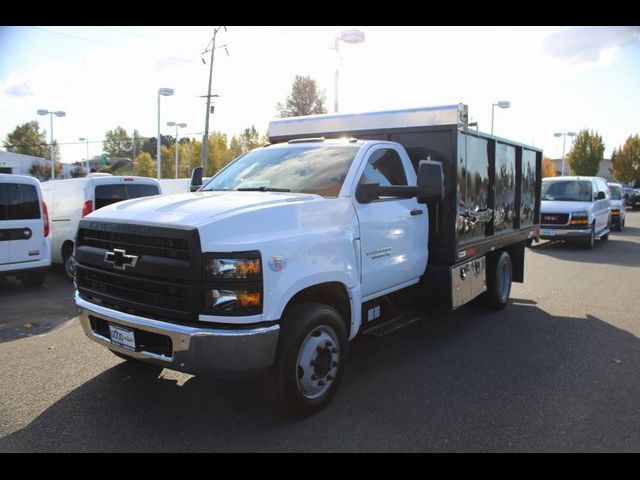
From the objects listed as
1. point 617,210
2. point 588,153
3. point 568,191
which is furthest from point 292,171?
point 588,153

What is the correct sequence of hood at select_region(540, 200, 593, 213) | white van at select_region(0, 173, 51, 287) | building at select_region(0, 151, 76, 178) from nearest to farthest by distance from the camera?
white van at select_region(0, 173, 51, 287) → hood at select_region(540, 200, 593, 213) → building at select_region(0, 151, 76, 178)

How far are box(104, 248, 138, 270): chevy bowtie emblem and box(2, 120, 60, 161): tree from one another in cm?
8860

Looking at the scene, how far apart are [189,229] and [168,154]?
53.0 meters

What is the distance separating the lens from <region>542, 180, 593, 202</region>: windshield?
1551 cm

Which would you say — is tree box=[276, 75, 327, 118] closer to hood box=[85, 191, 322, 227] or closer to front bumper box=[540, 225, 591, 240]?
front bumper box=[540, 225, 591, 240]

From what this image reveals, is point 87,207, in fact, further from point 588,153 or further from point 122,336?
point 588,153

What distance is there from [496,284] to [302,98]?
201ft

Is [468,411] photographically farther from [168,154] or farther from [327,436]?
[168,154]

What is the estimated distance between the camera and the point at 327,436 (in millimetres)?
3645

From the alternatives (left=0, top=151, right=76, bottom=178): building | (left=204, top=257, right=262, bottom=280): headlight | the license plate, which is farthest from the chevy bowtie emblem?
(left=0, top=151, right=76, bottom=178): building

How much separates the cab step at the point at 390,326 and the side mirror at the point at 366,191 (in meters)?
1.24

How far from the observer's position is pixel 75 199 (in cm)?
996

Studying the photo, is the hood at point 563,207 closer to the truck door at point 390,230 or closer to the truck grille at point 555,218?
the truck grille at point 555,218

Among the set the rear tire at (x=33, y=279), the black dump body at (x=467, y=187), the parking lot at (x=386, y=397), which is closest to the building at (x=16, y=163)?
the rear tire at (x=33, y=279)
